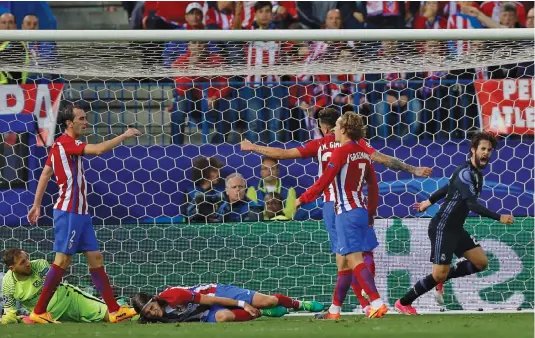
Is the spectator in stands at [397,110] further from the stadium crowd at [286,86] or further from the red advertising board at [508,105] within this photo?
the red advertising board at [508,105]

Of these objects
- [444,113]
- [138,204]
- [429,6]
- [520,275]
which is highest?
[429,6]

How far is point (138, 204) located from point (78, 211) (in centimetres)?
195

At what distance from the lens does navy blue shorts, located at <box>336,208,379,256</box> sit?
7.74m

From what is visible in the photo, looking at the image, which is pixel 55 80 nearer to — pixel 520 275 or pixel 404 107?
pixel 404 107

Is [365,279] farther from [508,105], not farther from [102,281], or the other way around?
[508,105]

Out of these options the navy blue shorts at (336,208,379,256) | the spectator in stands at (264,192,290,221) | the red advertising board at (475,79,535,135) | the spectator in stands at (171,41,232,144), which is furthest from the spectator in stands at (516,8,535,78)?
the navy blue shorts at (336,208,379,256)

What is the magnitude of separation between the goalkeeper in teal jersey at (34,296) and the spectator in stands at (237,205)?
161 centimetres

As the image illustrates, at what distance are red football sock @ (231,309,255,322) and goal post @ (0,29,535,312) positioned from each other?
1.63 meters

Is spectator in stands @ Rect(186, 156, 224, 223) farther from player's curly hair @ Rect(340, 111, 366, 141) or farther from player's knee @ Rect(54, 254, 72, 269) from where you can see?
player's curly hair @ Rect(340, 111, 366, 141)

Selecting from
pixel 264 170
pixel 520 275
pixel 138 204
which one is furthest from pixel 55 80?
pixel 520 275

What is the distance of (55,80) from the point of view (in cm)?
1055

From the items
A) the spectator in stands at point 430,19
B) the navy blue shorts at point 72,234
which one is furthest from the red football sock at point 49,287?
the spectator in stands at point 430,19

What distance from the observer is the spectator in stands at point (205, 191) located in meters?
10.1

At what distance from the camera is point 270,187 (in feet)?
33.3
